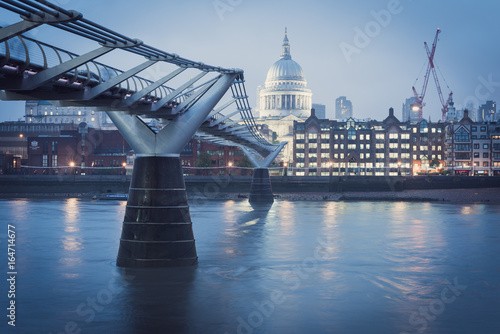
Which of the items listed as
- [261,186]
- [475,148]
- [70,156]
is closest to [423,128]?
[475,148]

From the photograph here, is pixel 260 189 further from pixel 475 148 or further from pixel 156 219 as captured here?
pixel 475 148

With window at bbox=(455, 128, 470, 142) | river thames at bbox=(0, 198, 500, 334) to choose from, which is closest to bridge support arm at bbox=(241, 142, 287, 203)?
river thames at bbox=(0, 198, 500, 334)

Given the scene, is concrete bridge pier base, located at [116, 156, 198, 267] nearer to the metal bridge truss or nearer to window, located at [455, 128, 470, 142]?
the metal bridge truss

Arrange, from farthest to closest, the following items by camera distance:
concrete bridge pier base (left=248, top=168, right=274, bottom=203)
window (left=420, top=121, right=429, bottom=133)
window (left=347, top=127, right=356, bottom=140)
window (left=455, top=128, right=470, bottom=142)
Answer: window (left=420, top=121, right=429, bottom=133) → window (left=347, top=127, right=356, bottom=140) → window (left=455, top=128, right=470, bottom=142) → concrete bridge pier base (left=248, top=168, right=274, bottom=203)

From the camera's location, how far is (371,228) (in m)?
55.4

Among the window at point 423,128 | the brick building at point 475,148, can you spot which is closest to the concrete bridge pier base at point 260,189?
the brick building at point 475,148

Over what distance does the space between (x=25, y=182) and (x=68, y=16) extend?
110 m

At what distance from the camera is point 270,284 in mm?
Result: 29156

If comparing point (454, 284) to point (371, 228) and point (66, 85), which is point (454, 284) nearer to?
point (66, 85)

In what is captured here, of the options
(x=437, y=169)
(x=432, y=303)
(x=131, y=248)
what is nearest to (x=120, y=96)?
(x=131, y=248)

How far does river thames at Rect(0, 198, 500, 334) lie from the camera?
72.4 ft

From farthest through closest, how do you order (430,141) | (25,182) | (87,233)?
(430,141)
(25,182)
(87,233)

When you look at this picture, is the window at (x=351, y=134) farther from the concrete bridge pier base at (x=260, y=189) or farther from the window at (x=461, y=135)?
the concrete bridge pier base at (x=260, y=189)

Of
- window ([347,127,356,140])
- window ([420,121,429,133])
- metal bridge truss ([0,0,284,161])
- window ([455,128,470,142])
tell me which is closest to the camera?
metal bridge truss ([0,0,284,161])
